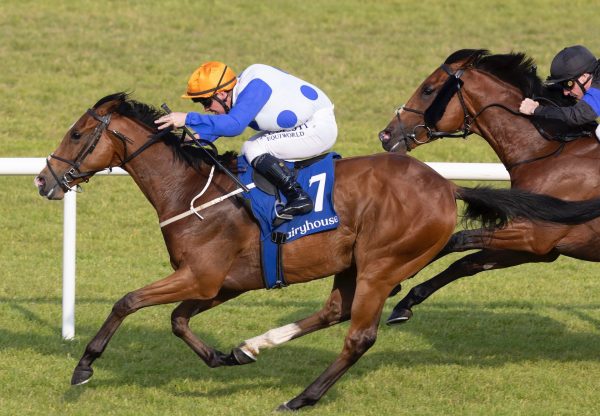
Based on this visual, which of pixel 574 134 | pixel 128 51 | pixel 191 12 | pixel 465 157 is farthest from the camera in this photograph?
pixel 191 12

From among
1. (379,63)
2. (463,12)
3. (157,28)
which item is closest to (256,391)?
(379,63)

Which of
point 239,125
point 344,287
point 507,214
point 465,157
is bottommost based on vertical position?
point 465,157

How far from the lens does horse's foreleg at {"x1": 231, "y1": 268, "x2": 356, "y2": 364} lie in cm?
629

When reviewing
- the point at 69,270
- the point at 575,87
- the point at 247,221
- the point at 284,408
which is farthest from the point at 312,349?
the point at 575,87

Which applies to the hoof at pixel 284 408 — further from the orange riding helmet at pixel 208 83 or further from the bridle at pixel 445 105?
the bridle at pixel 445 105

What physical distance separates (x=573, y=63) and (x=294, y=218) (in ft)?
6.53

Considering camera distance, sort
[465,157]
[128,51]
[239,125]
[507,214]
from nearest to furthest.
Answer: [239,125] → [507,214] → [465,157] → [128,51]

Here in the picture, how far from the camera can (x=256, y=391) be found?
645 centimetres

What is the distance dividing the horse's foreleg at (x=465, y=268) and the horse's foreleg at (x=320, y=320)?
0.57 metres

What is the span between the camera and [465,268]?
700 centimetres

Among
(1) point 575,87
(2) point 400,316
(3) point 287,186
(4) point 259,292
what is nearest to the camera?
(3) point 287,186

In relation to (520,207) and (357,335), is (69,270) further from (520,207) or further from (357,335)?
(520,207)

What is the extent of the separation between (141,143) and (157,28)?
1195 centimetres

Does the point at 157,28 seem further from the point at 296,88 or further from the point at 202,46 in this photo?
the point at 296,88
